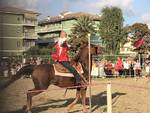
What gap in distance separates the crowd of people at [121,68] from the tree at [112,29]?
4923 cm

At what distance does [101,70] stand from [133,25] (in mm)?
56094

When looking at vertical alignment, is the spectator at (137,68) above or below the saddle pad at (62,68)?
below

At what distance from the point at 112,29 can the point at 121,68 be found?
5274 cm

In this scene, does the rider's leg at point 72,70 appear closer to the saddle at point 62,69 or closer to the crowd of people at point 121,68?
the saddle at point 62,69

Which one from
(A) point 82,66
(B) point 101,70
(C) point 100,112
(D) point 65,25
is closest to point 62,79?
(A) point 82,66

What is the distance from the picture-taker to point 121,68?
2936cm

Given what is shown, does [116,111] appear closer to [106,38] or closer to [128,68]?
[128,68]

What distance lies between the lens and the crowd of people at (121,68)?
2914cm

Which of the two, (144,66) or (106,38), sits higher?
(106,38)

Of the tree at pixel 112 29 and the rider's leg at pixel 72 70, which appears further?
the tree at pixel 112 29

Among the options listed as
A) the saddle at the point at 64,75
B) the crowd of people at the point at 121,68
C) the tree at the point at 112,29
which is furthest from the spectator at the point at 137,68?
the tree at the point at 112,29

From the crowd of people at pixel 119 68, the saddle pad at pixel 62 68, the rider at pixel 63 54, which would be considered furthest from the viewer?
the crowd of people at pixel 119 68

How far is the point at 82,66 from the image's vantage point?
32.3 feet

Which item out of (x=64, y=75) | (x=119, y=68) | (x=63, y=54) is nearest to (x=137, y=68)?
(x=119, y=68)
